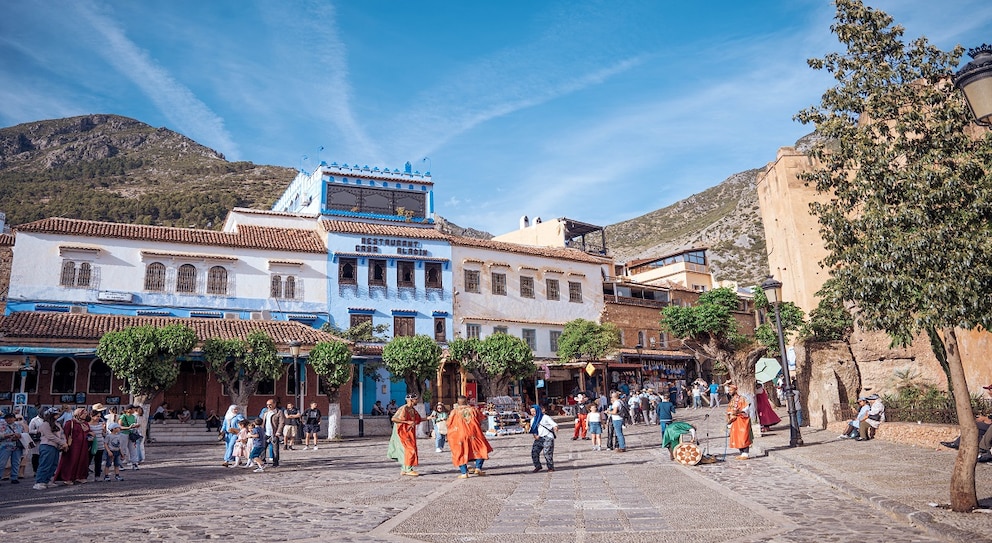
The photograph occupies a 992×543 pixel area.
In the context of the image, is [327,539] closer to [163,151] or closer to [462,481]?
[462,481]

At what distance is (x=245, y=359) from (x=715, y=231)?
62.2m

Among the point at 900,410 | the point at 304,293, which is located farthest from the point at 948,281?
the point at 304,293

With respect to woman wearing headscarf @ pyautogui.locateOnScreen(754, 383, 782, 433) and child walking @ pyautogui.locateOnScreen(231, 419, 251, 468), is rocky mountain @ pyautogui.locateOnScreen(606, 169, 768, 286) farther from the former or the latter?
child walking @ pyautogui.locateOnScreen(231, 419, 251, 468)

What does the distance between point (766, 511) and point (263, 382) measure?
23730mm

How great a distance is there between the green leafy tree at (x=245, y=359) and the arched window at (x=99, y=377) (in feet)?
14.9

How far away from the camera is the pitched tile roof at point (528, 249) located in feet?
121

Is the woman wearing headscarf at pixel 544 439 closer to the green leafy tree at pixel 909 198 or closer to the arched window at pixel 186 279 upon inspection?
the green leafy tree at pixel 909 198

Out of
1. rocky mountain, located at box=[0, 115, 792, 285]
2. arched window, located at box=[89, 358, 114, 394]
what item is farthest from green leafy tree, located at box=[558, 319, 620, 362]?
rocky mountain, located at box=[0, 115, 792, 285]

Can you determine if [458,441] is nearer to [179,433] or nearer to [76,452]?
[76,452]

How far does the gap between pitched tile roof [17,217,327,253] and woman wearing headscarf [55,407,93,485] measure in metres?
19.0

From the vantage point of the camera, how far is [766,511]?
7.88 metres

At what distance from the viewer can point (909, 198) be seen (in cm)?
797

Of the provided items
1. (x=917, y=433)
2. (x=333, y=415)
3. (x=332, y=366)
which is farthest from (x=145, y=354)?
(x=917, y=433)

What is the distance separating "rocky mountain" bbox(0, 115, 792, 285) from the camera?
2576 inches
